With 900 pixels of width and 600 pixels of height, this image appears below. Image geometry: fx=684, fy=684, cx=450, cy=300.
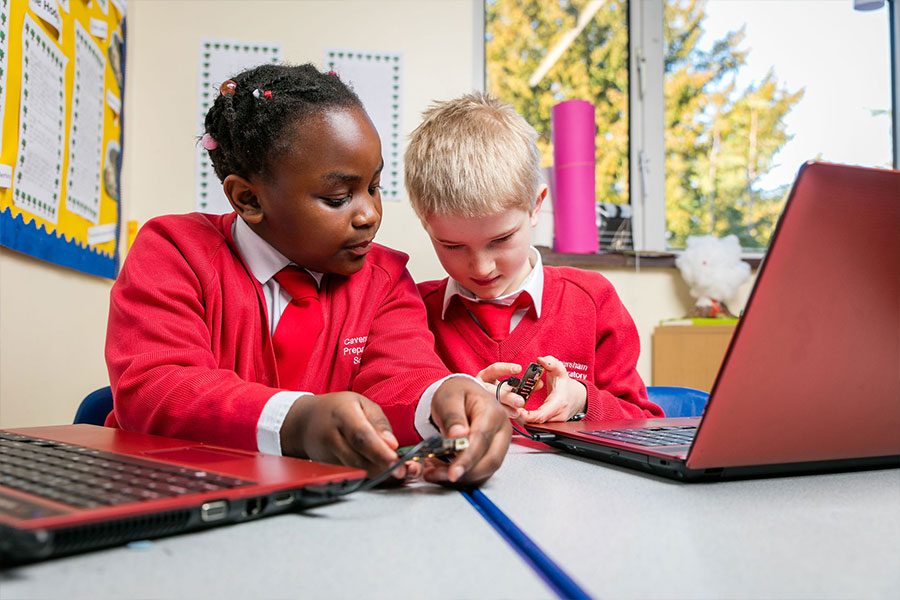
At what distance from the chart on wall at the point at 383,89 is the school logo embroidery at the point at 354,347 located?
95 cm

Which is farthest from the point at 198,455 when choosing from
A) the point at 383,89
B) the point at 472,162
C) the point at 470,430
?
the point at 383,89

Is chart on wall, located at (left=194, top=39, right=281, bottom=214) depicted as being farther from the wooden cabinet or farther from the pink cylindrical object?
the wooden cabinet

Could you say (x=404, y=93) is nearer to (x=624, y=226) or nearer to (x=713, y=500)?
(x=624, y=226)

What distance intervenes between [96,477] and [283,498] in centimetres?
12

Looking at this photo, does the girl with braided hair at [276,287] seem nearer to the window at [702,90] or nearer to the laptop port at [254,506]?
the laptop port at [254,506]

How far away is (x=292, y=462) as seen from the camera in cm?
53

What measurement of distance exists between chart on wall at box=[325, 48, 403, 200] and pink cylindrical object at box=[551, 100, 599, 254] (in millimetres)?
487

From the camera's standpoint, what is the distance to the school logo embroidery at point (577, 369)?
128cm

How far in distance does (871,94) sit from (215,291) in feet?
8.12

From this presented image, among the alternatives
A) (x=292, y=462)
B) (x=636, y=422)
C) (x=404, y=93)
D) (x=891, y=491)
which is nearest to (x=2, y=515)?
(x=292, y=462)

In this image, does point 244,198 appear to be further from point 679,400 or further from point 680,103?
point 680,103

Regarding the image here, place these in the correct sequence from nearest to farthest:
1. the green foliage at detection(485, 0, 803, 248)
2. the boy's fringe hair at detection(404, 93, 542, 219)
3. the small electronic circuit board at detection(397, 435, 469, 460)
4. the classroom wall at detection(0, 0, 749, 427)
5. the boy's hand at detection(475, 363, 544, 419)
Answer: the small electronic circuit board at detection(397, 435, 469, 460)
the boy's hand at detection(475, 363, 544, 419)
the boy's fringe hair at detection(404, 93, 542, 219)
the classroom wall at detection(0, 0, 749, 427)
the green foliage at detection(485, 0, 803, 248)

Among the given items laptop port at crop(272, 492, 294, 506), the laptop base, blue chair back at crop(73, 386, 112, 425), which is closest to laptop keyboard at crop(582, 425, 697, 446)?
the laptop base

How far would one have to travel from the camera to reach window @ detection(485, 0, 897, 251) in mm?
2307
